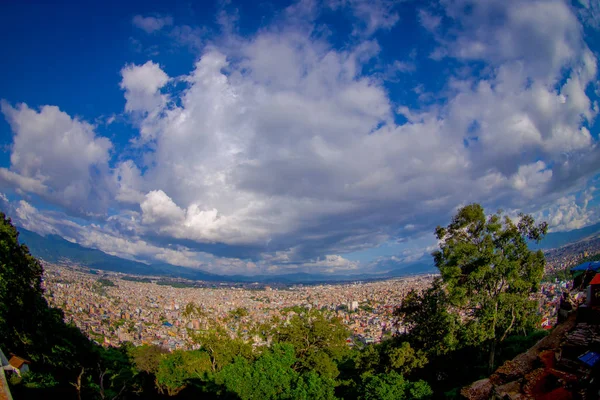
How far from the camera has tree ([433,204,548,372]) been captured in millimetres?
12227

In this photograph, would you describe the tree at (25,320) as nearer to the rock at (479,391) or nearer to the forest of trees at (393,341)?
the forest of trees at (393,341)

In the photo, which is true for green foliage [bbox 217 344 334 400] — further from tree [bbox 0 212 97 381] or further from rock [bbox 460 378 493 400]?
tree [bbox 0 212 97 381]

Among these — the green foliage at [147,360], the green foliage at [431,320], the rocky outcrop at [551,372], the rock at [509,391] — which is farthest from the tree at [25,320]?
the rock at [509,391]

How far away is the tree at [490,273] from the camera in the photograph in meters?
12.2

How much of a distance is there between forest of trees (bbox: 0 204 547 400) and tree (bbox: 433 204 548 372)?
4 cm

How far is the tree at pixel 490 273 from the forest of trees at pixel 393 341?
4 cm

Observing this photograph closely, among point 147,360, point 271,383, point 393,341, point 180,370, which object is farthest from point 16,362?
point 393,341

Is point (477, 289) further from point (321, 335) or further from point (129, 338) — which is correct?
point (129, 338)

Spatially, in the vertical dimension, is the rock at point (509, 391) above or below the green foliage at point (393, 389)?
above

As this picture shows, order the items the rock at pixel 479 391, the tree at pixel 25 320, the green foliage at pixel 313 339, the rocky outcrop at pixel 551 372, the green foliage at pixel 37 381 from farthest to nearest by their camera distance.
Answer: the green foliage at pixel 313 339, the tree at pixel 25 320, the green foliage at pixel 37 381, the rock at pixel 479 391, the rocky outcrop at pixel 551 372

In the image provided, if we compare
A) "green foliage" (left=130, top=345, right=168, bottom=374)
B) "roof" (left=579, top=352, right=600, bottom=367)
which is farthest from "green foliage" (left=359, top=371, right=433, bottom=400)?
"green foliage" (left=130, top=345, right=168, bottom=374)

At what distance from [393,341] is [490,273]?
6509 mm

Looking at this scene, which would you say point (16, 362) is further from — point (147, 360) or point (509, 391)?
point (509, 391)

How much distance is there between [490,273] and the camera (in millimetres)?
12555
